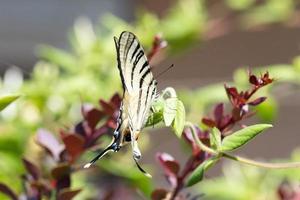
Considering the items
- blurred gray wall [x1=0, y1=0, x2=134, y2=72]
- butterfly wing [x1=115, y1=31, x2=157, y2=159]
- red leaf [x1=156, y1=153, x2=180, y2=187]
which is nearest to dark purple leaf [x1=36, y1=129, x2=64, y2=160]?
red leaf [x1=156, y1=153, x2=180, y2=187]

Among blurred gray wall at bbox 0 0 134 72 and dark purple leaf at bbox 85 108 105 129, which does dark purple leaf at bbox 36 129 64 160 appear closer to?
dark purple leaf at bbox 85 108 105 129

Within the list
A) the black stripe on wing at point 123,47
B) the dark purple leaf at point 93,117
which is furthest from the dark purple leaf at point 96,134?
the black stripe on wing at point 123,47

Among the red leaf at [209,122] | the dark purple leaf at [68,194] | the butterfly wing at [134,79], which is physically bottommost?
the dark purple leaf at [68,194]

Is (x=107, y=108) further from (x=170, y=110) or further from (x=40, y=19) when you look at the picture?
(x=40, y=19)

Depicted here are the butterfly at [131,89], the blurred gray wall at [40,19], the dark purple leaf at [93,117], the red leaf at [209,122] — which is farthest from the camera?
the blurred gray wall at [40,19]

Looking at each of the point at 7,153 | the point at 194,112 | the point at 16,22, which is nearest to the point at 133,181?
the point at 7,153

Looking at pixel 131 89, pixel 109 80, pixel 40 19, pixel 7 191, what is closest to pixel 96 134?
pixel 7 191

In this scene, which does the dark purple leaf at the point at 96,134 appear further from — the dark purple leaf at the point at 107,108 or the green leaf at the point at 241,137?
the green leaf at the point at 241,137
